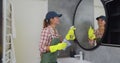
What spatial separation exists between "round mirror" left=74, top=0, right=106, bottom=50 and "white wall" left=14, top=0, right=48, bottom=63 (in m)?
0.58

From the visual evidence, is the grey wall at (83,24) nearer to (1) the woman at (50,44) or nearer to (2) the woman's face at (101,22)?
(2) the woman's face at (101,22)

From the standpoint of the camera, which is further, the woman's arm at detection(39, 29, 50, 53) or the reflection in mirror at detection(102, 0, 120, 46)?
the woman's arm at detection(39, 29, 50, 53)

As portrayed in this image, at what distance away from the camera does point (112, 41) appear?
1.73m

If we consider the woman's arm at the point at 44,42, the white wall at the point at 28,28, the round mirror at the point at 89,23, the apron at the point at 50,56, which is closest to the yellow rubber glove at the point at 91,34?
the round mirror at the point at 89,23

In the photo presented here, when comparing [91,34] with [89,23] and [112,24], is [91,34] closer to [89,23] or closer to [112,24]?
[89,23]

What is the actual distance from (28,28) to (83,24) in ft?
2.61

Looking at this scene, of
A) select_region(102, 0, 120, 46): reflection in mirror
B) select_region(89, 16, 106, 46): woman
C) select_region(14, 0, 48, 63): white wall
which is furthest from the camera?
select_region(14, 0, 48, 63): white wall

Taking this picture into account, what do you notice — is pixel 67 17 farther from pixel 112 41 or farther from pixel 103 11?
pixel 112 41

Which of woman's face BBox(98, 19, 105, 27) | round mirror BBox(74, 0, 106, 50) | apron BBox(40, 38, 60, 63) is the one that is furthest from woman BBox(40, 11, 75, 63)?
woman's face BBox(98, 19, 105, 27)

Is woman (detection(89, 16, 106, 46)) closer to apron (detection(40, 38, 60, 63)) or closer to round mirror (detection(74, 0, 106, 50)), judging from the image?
round mirror (detection(74, 0, 106, 50))

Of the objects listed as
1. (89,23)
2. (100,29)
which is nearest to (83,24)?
(89,23)

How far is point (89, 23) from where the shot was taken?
7.06 ft

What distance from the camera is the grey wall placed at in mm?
1726

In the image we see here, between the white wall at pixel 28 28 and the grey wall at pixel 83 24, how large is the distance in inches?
9.1
